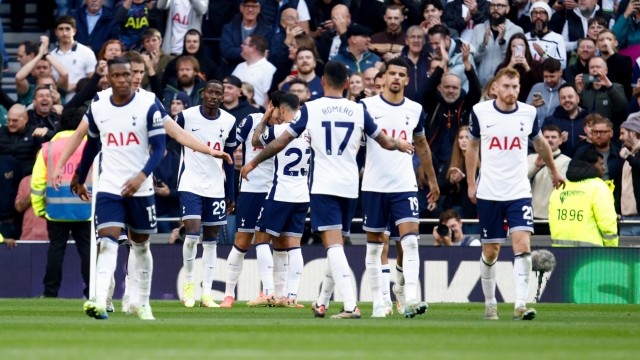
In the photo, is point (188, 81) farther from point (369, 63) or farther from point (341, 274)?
point (341, 274)

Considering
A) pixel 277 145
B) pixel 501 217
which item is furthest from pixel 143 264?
pixel 501 217

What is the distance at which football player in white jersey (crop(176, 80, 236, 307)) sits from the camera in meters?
15.0

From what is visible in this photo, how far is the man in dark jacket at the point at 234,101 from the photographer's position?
717 inches

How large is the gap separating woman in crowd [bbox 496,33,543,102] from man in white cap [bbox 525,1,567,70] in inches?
16.3

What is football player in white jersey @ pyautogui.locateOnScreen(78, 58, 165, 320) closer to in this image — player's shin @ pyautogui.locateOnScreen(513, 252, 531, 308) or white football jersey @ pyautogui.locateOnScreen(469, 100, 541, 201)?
white football jersey @ pyautogui.locateOnScreen(469, 100, 541, 201)

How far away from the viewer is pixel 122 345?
9297 mm

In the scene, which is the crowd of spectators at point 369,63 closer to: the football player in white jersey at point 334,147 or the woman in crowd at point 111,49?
the woman in crowd at point 111,49

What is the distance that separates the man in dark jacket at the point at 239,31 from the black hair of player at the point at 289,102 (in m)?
6.87

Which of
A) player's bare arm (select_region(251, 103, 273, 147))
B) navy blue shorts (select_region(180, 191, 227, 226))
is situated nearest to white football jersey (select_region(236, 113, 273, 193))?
player's bare arm (select_region(251, 103, 273, 147))

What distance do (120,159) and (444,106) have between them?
9.15 meters

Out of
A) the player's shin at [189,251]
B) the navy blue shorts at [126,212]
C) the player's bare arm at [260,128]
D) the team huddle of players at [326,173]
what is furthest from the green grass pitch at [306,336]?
the player's bare arm at [260,128]

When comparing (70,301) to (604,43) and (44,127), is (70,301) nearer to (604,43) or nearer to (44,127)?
(44,127)

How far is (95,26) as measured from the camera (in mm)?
23016

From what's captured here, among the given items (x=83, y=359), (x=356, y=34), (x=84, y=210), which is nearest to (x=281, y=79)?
(x=356, y=34)
